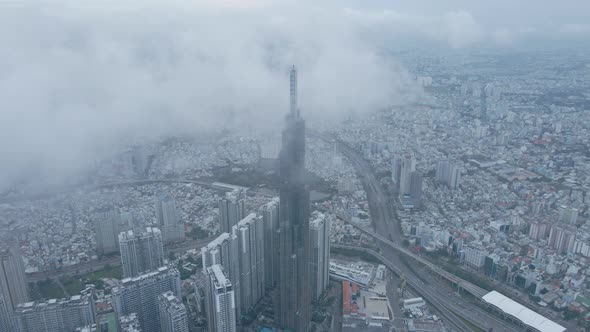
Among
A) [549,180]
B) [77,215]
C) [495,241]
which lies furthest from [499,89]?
[77,215]

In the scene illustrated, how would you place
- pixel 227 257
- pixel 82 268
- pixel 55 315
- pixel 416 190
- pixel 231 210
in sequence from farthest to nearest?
pixel 416 190 < pixel 82 268 < pixel 231 210 < pixel 227 257 < pixel 55 315

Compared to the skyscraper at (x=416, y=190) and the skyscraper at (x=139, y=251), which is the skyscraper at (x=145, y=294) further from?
the skyscraper at (x=416, y=190)

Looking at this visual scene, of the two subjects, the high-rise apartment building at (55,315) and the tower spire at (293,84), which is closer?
the tower spire at (293,84)

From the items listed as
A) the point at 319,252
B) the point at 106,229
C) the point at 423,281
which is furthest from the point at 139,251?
the point at 423,281

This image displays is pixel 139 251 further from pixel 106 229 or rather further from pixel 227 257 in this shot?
pixel 106 229

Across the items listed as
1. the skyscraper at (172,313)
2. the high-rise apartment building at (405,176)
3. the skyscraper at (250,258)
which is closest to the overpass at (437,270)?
the high-rise apartment building at (405,176)

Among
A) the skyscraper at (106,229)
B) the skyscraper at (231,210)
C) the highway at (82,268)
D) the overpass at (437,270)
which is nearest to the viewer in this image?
the overpass at (437,270)

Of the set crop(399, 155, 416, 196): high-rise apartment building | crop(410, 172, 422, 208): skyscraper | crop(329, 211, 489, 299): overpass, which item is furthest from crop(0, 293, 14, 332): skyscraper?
crop(399, 155, 416, 196): high-rise apartment building
